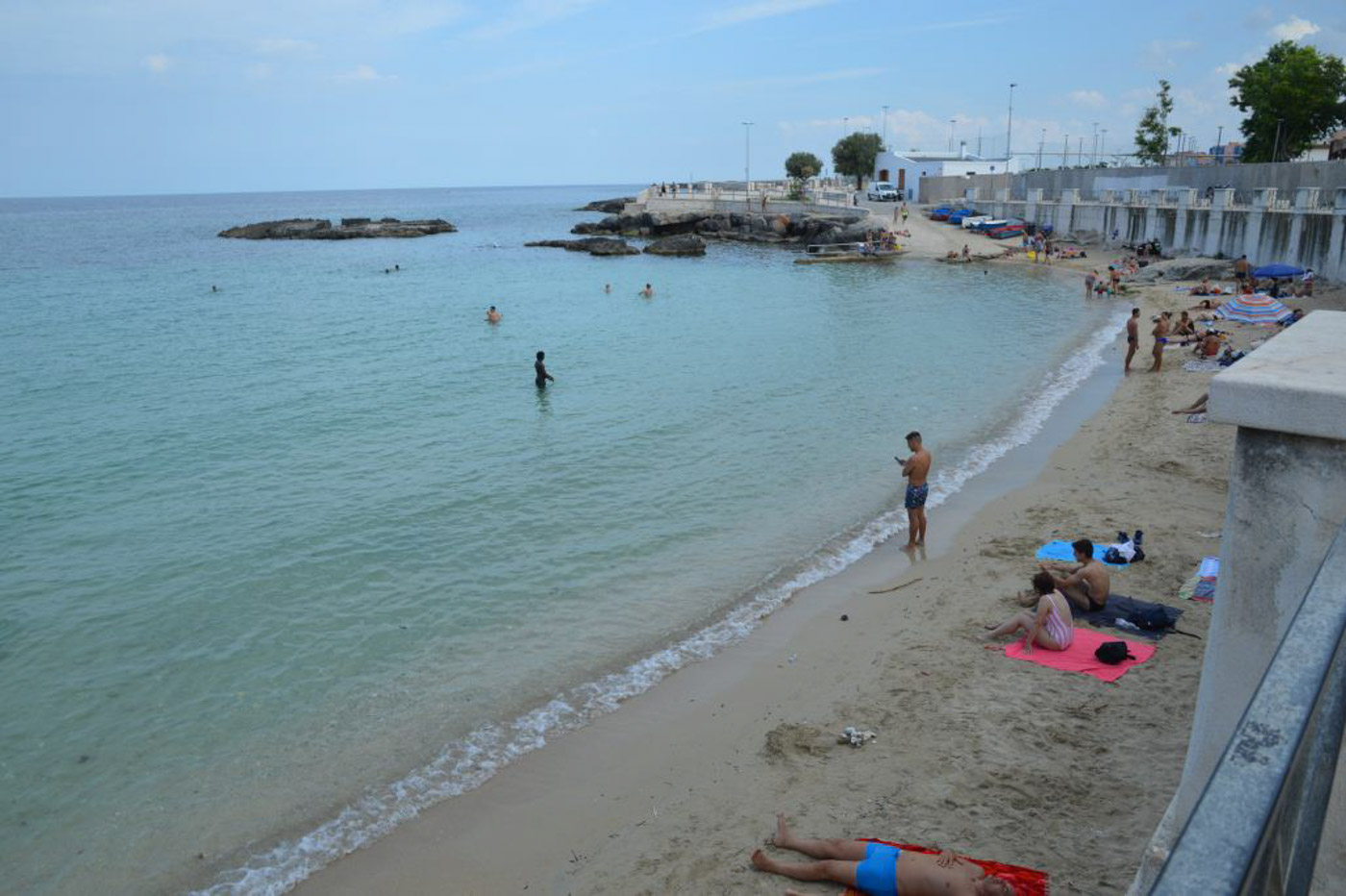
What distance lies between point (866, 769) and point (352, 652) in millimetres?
5912

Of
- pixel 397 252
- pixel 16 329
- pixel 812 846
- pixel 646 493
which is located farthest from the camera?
pixel 397 252

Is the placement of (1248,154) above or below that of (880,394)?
above

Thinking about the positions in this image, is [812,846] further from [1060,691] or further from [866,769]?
[1060,691]

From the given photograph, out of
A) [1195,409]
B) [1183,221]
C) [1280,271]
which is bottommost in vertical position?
[1195,409]

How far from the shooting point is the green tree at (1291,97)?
171ft

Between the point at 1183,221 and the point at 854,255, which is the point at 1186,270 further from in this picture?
the point at 854,255

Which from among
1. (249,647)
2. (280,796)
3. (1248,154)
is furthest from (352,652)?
(1248,154)

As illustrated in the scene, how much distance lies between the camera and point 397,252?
250 ft

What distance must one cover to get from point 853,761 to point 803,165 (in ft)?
386

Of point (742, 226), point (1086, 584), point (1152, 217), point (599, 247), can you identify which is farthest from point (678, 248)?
point (1086, 584)

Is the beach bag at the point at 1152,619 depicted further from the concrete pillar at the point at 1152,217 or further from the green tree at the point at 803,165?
the green tree at the point at 803,165

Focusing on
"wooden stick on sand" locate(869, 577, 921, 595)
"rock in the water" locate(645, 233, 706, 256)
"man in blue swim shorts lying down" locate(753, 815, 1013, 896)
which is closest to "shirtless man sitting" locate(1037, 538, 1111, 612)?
"wooden stick on sand" locate(869, 577, 921, 595)

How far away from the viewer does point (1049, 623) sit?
9.26 m

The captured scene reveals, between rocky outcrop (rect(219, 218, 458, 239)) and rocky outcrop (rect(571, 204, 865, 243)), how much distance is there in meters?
19.6
